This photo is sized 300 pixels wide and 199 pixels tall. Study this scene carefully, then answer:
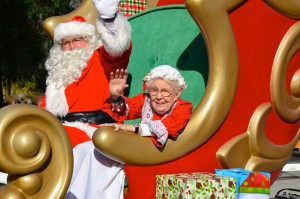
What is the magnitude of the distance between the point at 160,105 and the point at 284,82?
25.2 inches

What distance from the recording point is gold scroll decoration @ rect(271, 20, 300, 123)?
7.40ft

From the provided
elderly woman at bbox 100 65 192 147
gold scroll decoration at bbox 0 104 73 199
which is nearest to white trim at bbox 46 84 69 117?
elderly woman at bbox 100 65 192 147

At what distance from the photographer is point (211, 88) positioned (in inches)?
81.1

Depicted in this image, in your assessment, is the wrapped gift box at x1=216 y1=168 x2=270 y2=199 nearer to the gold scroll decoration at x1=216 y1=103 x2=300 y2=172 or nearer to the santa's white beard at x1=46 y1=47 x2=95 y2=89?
the gold scroll decoration at x1=216 y1=103 x2=300 y2=172

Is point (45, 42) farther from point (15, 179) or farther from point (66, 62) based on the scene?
point (15, 179)

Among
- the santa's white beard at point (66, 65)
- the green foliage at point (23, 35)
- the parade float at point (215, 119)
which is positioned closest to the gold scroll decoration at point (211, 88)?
the parade float at point (215, 119)

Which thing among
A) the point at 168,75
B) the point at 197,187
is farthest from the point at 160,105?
the point at 197,187

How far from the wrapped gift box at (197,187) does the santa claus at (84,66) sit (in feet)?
1.56

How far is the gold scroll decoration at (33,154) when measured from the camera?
1.55 m

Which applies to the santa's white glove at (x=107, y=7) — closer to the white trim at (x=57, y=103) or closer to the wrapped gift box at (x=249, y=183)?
the white trim at (x=57, y=103)

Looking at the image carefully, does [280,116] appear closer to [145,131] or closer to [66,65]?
[145,131]

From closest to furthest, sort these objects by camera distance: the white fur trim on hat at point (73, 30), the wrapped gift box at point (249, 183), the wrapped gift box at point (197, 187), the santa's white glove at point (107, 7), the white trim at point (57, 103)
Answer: the wrapped gift box at point (197, 187) → the wrapped gift box at point (249, 183) → the santa's white glove at point (107, 7) → the white trim at point (57, 103) → the white fur trim on hat at point (73, 30)

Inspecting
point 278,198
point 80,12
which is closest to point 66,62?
point 80,12

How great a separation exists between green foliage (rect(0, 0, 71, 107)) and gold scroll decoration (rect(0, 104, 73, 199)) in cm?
890
